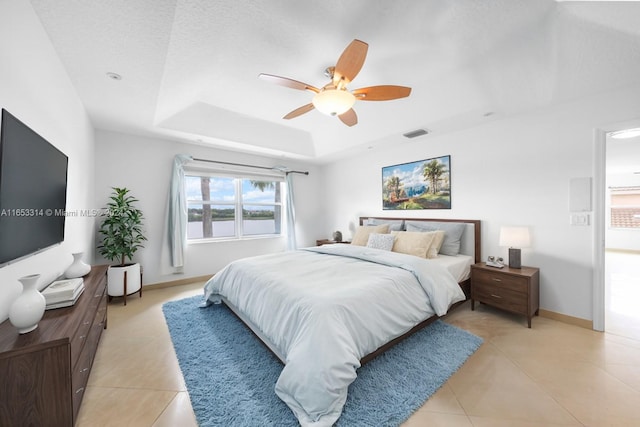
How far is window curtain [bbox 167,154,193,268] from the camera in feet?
12.5

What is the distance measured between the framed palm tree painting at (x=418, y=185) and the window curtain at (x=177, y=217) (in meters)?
3.42

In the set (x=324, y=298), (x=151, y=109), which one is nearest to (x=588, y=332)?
(x=324, y=298)

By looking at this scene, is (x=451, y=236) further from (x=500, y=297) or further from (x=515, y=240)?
(x=500, y=297)

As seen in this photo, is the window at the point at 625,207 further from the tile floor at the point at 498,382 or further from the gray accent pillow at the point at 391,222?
the gray accent pillow at the point at 391,222

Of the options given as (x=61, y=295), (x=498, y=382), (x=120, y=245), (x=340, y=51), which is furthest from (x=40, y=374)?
(x=340, y=51)

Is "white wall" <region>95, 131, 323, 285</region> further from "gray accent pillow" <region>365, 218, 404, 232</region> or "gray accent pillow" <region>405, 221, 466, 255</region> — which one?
"gray accent pillow" <region>405, 221, 466, 255</region>

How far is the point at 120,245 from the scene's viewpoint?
10.4 ft

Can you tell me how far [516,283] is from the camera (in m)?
2.51

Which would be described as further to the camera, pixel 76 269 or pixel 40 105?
pixel 76 269

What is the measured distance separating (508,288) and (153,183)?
16.3ft

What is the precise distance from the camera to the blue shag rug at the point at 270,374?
142cm

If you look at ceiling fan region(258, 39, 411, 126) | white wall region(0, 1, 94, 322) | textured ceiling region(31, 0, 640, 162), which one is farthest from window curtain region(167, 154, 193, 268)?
ceiling fan region(258, 39, 411, 126)

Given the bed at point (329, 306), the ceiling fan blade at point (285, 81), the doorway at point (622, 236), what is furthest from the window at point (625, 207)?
the ceiling fan blade at point (285, 81)

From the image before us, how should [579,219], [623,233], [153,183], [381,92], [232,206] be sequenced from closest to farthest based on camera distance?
[381,92]
[579,219]
[153,183]
[232,206]
[623,233]
